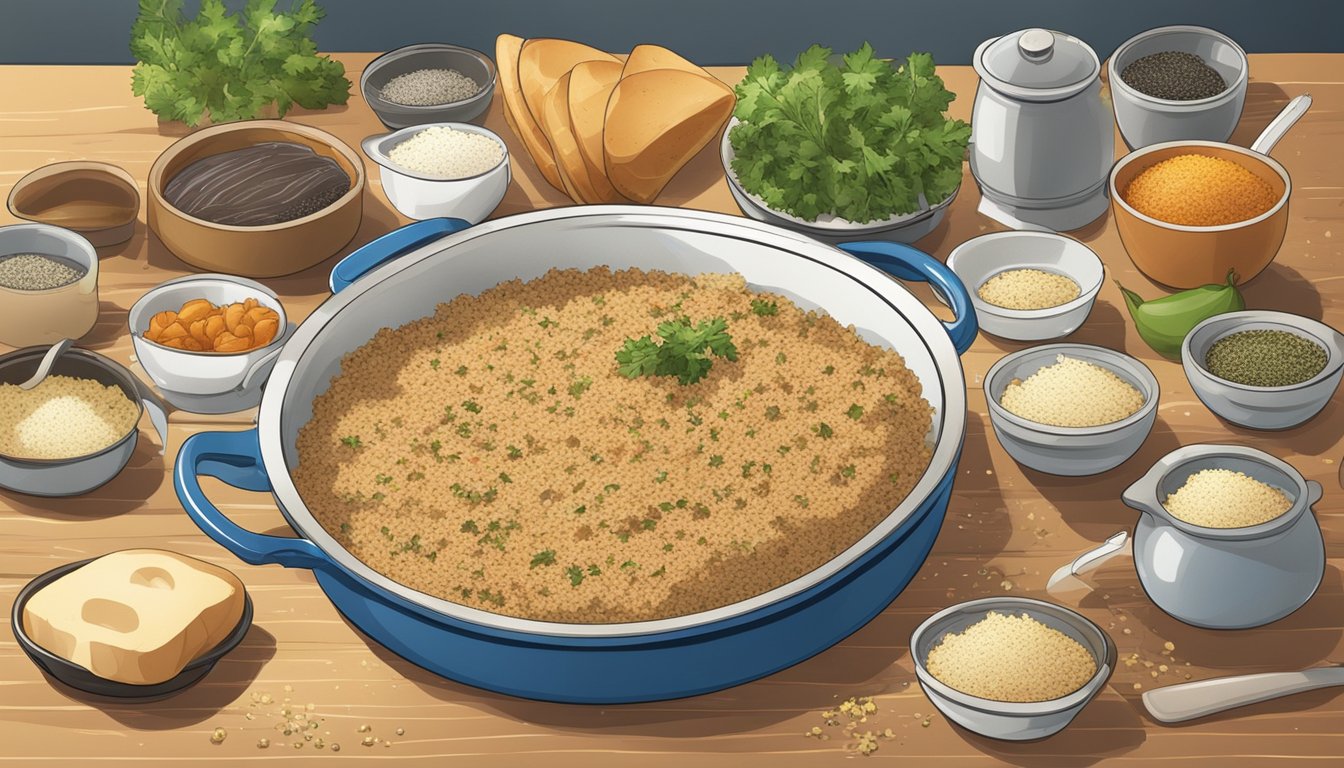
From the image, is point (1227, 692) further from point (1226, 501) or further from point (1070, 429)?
point (1070, 429)

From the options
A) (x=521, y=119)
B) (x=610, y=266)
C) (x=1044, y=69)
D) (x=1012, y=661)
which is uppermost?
(x=1044, y=69)

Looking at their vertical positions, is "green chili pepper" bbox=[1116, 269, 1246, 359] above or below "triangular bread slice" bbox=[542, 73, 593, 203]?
below

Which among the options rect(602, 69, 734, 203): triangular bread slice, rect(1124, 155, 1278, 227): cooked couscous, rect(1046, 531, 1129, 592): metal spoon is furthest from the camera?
rect(602, 69, 734, 203): triangular bread slice

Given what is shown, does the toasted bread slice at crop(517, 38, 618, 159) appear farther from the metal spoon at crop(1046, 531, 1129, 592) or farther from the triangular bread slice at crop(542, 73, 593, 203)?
the metal spoon at crop(1046, 531, 1129, 592)

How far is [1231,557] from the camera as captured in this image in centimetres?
222

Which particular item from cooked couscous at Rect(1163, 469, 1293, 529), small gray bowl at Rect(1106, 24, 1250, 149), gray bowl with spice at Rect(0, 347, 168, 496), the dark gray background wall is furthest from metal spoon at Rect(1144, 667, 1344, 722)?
the dark gray background wall

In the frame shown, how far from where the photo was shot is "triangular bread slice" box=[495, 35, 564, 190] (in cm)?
308

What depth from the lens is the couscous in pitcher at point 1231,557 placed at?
7.27 ft

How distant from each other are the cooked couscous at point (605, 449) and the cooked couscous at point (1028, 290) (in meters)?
0.28

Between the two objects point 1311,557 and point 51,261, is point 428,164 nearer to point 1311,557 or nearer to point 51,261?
point 51,261

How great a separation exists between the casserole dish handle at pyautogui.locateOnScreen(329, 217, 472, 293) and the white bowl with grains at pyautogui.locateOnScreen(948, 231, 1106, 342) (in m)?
0.85

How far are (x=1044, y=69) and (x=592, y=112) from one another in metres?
0.79

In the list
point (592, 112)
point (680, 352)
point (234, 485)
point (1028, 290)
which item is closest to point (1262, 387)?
point (1028, 290)

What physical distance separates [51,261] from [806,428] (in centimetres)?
134
